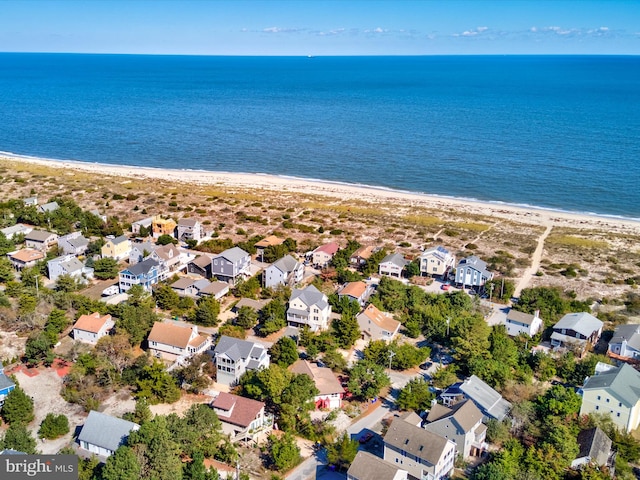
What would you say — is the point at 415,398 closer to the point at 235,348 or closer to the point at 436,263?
the point at 235,348

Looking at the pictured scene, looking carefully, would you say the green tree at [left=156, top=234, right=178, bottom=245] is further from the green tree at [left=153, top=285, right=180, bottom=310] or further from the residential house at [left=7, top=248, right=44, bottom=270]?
the green tree at [left=153, top=285, right=180, bottom=310]

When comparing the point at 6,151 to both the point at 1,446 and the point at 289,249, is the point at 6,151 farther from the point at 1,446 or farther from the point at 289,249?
the point at 1,446

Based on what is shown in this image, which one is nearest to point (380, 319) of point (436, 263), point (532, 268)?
point (436, 263)

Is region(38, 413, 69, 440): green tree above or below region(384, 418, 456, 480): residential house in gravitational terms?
below

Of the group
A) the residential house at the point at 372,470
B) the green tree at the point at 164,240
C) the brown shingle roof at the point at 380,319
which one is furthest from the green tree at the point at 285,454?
the green tree at the point at 164,240

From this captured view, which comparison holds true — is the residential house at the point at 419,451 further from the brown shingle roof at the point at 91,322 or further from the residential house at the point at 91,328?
the brown shingle roof at the point at 91,322

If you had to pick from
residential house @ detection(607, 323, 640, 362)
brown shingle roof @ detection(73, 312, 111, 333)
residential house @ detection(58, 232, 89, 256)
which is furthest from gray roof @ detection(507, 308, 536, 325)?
residential house @ detection(58, 232, 89, 256)
